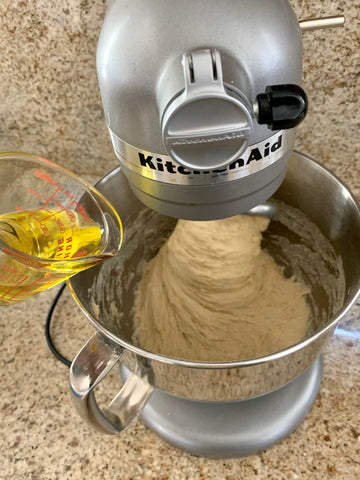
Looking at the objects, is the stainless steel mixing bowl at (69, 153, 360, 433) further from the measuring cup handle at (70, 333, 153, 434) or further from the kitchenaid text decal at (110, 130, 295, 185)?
the kitchenaid text decal at (110, 130, 295, 185)

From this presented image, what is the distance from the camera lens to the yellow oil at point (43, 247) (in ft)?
1.66

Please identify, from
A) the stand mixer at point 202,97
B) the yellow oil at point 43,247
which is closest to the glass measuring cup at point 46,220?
the yellow oil at point 43,247

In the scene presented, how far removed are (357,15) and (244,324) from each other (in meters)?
0.47

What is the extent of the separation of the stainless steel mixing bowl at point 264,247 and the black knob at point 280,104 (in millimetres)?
234

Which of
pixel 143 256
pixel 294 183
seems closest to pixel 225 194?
pixel 294 183

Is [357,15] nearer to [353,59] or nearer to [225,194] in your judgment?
[353,59]

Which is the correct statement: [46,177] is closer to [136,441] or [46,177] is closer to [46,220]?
[46,220]

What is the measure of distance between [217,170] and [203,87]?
8 cm

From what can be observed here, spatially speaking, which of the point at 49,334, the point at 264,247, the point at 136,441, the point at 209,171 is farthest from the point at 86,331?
the point at 209,171

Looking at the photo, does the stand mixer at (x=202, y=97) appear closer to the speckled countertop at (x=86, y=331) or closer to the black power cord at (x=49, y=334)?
the speckled countertop at (x=86, y=331)

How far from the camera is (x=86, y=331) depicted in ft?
2.56

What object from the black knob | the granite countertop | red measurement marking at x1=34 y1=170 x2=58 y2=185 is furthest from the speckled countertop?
the black knob

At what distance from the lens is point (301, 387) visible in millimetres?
657

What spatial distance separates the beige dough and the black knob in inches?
15.2
